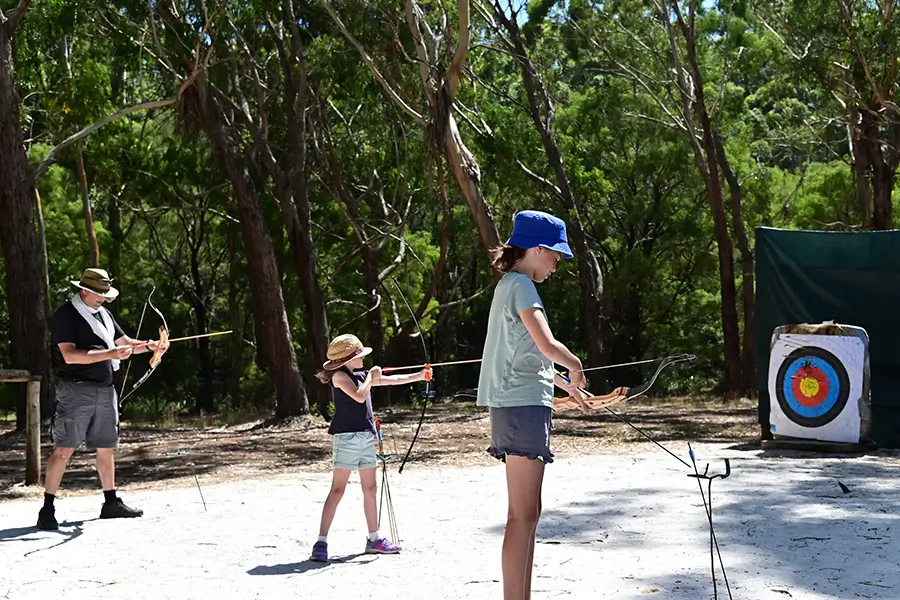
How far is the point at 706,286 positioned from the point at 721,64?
274 inches

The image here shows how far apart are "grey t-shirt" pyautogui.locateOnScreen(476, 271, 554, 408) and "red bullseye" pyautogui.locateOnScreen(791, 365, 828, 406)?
287 inches

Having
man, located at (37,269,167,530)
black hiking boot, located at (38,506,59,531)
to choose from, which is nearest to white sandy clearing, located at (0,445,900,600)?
black hiking boot, located at (38,506,59,531)

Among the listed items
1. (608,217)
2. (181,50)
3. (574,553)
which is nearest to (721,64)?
(608,217)

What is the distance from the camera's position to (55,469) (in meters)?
7.17

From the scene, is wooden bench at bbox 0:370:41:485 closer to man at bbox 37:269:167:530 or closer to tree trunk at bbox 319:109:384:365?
man at bbox 37:269:167:530

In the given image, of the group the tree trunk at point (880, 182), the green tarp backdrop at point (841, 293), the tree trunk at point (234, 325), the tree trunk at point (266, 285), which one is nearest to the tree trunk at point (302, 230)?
the tree trunk at point (266, 285)

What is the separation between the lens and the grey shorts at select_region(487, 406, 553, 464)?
430 centimetres

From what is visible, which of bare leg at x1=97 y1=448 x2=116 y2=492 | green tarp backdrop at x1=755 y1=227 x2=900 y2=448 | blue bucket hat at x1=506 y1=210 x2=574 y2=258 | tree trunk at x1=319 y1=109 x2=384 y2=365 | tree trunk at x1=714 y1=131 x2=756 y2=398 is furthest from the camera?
tree trunk at x1=319 y1=109 x2=384 y2=365

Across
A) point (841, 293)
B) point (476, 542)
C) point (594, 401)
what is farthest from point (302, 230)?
point (594, 401)

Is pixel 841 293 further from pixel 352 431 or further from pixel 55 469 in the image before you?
pixel 55 469

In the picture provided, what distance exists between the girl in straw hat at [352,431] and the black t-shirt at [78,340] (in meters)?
1.81

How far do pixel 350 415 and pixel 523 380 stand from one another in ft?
6.67

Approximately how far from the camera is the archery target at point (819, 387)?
1095 centimetres

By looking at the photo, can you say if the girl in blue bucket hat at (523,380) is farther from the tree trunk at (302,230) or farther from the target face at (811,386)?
the tree trunk at (302,230)
